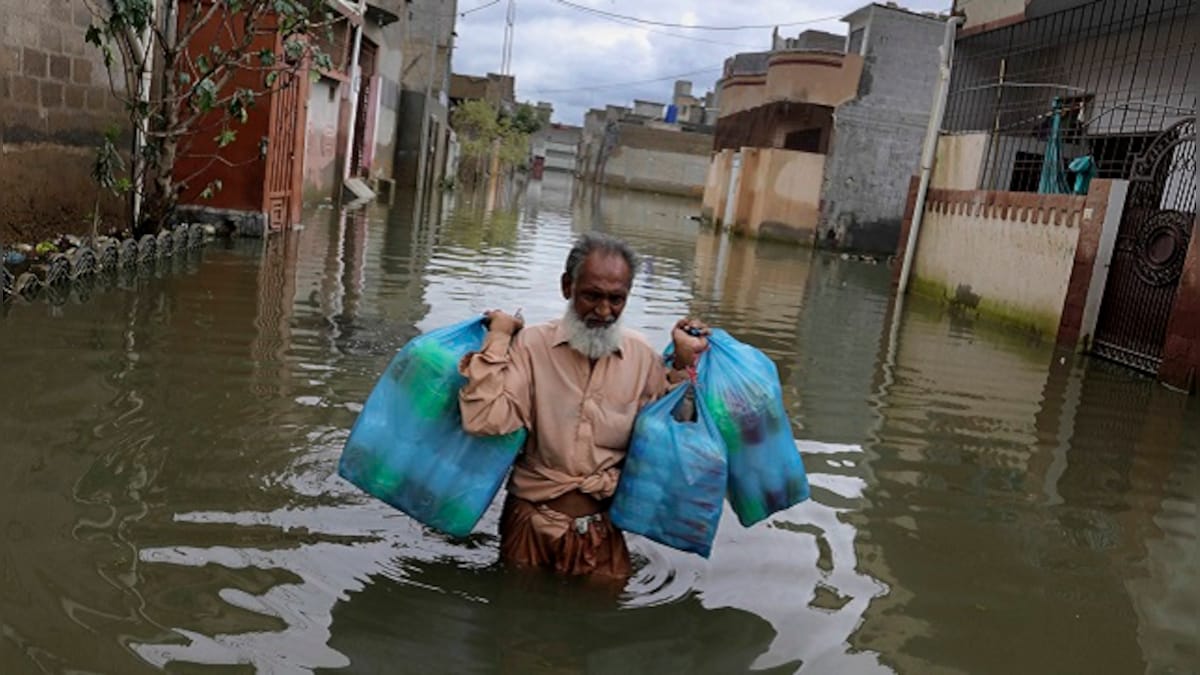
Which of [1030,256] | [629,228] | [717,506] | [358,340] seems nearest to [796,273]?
[1030,256]

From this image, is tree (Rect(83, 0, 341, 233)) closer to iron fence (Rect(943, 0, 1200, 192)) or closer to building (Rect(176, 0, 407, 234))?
building (Rect(176, 0, 407, 234))

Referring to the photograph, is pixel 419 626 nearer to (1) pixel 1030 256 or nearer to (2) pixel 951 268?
(1) pixel 1030 256

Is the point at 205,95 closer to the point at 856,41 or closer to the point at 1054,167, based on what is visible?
the point at 1054,167

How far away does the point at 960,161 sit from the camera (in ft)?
51.4

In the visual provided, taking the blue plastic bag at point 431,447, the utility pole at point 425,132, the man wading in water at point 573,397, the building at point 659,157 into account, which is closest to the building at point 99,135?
the blue plastic bag at point 431,447

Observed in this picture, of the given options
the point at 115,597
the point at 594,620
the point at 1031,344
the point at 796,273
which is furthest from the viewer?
the point at 796,273

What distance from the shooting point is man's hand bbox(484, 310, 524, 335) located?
Result: 11.6 ft

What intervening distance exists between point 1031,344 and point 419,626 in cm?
1009

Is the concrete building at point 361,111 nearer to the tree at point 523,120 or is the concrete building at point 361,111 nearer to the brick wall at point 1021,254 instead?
the brick wall at point 1021,254

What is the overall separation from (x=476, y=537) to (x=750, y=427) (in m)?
1.32

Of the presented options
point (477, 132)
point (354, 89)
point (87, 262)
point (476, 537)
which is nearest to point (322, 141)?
point (354, 89)

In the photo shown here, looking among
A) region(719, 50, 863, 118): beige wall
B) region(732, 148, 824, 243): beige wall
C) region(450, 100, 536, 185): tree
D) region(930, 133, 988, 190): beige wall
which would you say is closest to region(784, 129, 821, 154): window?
region(719, 50, 863, 118): beige wall

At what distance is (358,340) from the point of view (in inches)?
312

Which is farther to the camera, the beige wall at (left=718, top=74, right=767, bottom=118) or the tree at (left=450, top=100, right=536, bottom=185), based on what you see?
the tree at (left=450, top=100, right=536, bottom=185)
